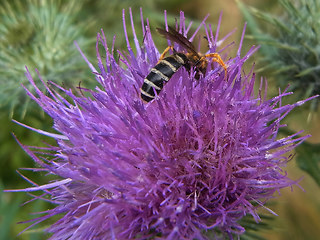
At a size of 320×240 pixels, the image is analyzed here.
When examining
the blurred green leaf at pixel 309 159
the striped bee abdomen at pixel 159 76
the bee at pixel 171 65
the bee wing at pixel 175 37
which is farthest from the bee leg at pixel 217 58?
the blurred green leaf at pixel 309 159

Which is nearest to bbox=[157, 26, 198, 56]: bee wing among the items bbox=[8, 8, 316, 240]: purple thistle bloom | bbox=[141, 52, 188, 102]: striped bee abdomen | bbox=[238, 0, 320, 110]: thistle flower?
bbox=[141, 52, 188, 102]: striped bee abdomen

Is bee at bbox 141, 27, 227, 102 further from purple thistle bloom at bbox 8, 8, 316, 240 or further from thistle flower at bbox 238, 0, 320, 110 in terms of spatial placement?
thistle flower at bbox 238, 0, 320, 110

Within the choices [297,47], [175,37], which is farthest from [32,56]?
[297,47]

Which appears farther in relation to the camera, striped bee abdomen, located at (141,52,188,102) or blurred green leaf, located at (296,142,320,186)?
blurred green leaf, located at (296,142,320,186)

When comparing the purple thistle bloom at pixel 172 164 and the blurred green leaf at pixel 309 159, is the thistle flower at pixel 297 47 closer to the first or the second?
the blurred green leaf at pixel 309 159

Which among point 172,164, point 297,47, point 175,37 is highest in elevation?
point 175,37

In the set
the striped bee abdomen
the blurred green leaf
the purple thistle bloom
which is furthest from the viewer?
the blurred green leaf

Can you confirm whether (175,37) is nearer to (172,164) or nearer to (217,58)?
(217,58)
